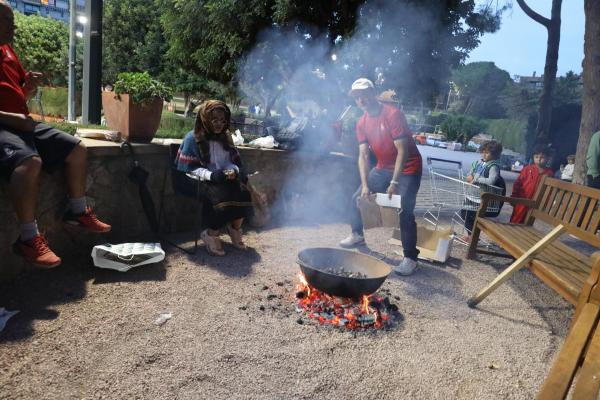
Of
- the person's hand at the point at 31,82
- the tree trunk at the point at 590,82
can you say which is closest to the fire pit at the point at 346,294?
the person's hand at the point at 31,82

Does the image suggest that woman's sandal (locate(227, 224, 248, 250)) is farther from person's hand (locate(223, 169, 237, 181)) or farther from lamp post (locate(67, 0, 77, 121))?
lamp post (locate(67, 0, 77, 121))

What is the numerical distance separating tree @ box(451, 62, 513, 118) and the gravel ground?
73.3m

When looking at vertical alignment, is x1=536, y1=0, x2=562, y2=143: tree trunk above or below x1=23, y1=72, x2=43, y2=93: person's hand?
A: above

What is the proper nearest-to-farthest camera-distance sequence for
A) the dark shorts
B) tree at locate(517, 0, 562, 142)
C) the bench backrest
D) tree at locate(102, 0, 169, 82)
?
the dark shorts < the bench backrest < tree at locate(517, 0, 562, 142) < tree at locate(102, 0, 169, 82)

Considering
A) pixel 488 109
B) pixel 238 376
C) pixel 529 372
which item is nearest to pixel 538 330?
pixel 529 372

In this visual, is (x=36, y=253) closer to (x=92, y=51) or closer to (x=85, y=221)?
(x=85, y=221)

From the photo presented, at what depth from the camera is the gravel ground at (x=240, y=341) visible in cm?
228

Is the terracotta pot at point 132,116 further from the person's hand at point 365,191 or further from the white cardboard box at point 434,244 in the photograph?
the white cardboard box at point 434,244

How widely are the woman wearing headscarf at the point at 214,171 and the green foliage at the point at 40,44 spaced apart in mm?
14887

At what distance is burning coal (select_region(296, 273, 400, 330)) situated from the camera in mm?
3109

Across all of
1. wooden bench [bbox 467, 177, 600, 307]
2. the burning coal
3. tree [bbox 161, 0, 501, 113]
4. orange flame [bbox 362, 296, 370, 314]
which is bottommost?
the burning coal

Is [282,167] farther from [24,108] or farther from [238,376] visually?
[238,376]

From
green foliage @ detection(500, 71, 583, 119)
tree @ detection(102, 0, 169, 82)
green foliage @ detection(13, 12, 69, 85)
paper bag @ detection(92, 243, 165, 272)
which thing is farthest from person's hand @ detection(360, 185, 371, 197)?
green foliage @ detection(500, 71, 583, 119)

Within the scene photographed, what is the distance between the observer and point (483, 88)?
79.2 meters
